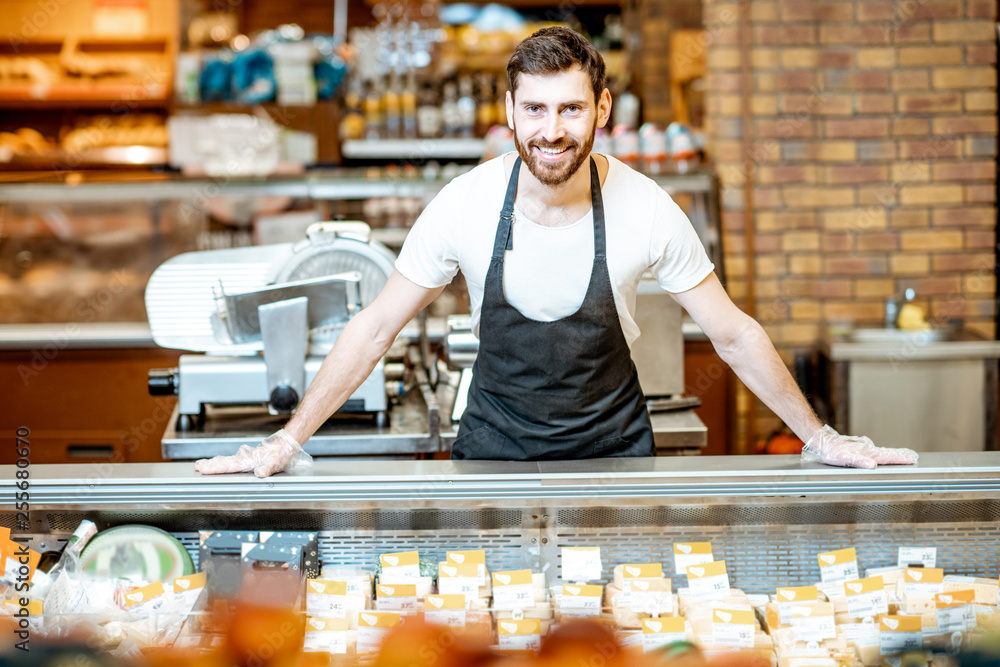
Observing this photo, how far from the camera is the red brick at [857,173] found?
4.00 meters

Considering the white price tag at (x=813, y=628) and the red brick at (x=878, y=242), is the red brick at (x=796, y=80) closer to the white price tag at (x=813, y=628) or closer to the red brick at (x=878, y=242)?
the red brick at (x=878, y=242)

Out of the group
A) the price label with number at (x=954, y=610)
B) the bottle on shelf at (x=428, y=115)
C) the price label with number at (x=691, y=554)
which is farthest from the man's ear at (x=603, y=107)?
the bottle on shelf at (x=428, y=115)

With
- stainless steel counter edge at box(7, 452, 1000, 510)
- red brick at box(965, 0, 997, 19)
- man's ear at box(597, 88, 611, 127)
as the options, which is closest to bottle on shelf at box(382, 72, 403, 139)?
red brick at box(965, 0, 997, 19)

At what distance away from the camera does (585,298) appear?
1911mm

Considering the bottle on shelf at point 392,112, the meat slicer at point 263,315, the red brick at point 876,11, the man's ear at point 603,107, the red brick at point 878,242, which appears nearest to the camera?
the man's ear at point 603,107

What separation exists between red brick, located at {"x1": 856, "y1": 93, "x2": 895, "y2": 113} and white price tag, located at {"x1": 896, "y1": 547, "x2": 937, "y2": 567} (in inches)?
112

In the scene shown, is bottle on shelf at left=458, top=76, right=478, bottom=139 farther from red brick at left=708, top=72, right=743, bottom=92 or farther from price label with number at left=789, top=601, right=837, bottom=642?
price label with number at left=789, top=601, right=837, bottom=642

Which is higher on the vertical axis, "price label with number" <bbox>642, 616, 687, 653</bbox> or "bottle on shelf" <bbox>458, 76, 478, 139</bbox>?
"bottle on shelf" <bbox>458, 76, 478, 139</bbox>

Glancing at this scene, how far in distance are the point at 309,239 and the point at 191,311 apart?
338mm

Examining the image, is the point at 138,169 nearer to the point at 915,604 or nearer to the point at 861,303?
the point at 861,303

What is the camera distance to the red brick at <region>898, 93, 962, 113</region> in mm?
3967

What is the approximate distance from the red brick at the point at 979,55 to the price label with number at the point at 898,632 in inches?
128

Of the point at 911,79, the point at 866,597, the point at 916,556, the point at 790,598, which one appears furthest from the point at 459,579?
the point at 911,79

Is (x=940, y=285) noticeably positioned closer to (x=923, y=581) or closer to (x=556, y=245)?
(x=556, y=245)
